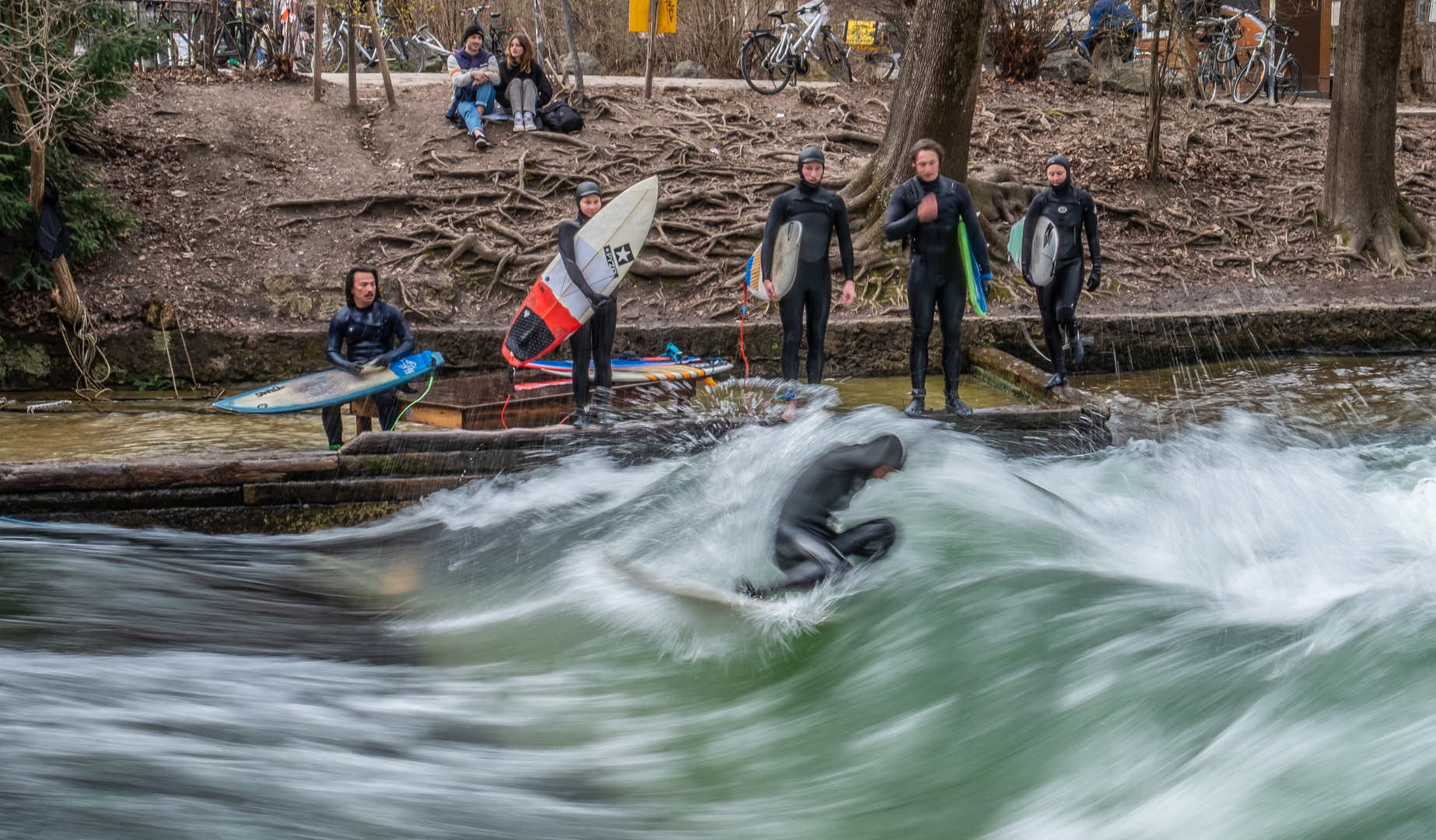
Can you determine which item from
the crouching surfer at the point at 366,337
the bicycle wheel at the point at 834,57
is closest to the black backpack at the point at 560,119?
the bicycle wheel at the point at 834,57

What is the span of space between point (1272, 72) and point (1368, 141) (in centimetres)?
669

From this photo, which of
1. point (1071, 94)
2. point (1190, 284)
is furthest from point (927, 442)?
point (1071, 94)

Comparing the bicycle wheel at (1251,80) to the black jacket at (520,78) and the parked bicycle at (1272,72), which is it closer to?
the parked bicycle at (1272,72)

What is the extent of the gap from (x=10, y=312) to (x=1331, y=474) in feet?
38.9

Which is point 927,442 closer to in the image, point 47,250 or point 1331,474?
point 1331,474

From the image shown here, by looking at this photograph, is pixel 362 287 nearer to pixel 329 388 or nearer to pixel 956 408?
pixel 329 388

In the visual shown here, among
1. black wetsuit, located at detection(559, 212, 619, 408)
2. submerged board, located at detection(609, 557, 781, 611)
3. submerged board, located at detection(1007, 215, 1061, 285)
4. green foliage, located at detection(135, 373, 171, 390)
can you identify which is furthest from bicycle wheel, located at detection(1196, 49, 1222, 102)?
submerged board, located at detection(609, 557, 781, 611)

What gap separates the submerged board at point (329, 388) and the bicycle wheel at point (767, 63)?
39.2 feet

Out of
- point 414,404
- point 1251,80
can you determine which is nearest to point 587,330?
point 414,404

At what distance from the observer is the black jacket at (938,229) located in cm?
855

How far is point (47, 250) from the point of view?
37.6ft

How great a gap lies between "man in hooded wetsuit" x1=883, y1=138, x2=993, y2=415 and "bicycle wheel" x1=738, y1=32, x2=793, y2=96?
10791 millimetres

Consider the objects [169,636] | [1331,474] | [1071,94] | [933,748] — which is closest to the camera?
[933,748]

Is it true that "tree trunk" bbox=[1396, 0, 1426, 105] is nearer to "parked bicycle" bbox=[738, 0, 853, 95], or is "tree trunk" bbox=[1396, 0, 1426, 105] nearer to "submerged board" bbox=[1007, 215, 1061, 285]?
"parked bicycle" bbox=[738, 0, 853, 95]
